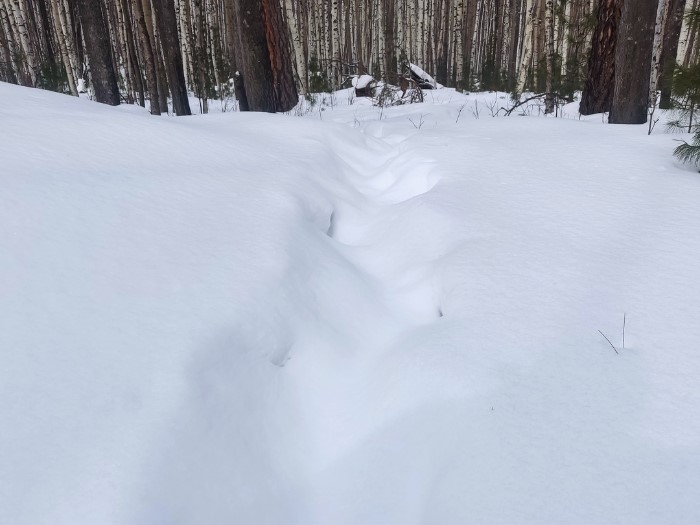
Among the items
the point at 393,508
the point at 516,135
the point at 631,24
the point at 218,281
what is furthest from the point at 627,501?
the point at 631,24

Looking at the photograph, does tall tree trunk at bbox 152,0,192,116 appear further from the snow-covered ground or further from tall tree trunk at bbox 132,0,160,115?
the snow-covered ground

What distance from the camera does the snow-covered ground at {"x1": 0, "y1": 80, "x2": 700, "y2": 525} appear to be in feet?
2.40

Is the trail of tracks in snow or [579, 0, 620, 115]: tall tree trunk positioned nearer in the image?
the trail of tracks in snow

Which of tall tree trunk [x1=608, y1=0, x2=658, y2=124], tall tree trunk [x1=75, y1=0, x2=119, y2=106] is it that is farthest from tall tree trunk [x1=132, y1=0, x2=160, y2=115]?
tall tree trunk [x1=608, y1=0, x2=658, y2=124]

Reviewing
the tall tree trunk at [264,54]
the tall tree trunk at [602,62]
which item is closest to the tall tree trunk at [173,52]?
the tall tree trunk at [264,54]

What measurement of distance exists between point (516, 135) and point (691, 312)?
101 inches

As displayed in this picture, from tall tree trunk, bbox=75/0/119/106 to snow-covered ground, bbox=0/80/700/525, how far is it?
14.3 feet

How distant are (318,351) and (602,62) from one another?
526cm

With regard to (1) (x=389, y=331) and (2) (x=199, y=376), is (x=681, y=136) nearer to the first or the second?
(1) (x=389, y=331)

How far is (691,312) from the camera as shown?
114 cm

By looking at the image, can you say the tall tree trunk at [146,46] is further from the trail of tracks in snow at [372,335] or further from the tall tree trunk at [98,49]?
the trail of tracks in snow at [372,335]

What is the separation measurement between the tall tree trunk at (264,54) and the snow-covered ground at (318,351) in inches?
136

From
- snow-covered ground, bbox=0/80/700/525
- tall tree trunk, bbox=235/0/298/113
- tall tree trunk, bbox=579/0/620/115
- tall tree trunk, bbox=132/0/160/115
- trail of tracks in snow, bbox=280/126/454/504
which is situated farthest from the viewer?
tall tree trunk, bbox=132/0/160/115

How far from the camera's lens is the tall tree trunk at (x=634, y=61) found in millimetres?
3471
